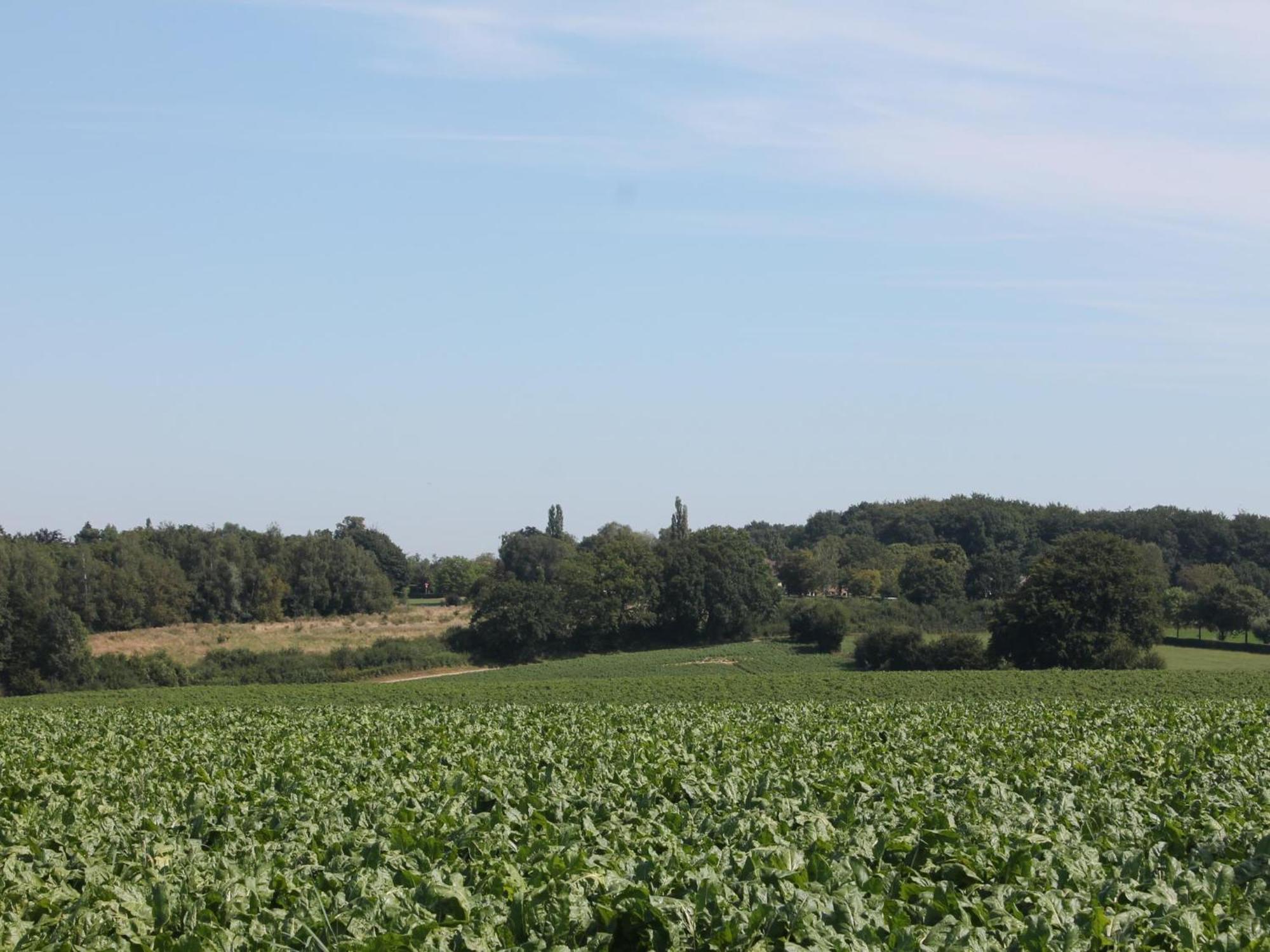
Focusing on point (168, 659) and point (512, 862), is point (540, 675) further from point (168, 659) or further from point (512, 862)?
point (512, 862)

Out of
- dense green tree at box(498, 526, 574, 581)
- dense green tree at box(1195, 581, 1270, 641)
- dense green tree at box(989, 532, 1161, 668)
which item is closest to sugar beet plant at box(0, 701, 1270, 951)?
dense green tree at box(989, 532, 1161, 668)

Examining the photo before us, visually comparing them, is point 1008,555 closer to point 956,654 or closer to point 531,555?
point 531,555

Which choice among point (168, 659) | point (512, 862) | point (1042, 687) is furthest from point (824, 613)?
point (512, 862)

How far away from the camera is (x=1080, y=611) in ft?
209

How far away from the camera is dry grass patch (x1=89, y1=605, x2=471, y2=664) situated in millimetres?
78125

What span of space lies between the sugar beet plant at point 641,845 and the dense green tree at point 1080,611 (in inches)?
1938

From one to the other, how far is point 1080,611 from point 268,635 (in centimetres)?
5630

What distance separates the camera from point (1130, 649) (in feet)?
204

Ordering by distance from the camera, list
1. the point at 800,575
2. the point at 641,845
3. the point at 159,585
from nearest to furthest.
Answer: the point at 641,845 → the point at 159,585 → the point at 800,575

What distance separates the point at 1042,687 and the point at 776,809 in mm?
37507

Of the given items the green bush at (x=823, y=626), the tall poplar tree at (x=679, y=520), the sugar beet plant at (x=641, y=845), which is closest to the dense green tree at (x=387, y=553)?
the tall poplar tree at (x=679, y=520)

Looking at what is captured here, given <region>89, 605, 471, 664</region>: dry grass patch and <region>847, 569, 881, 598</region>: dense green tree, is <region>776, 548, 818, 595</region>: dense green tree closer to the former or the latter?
<region>847, 569, 881, 598</region>: dense green tree

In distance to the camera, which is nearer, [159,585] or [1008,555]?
[159,585]

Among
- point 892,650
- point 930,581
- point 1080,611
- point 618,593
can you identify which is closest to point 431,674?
point 618,593
